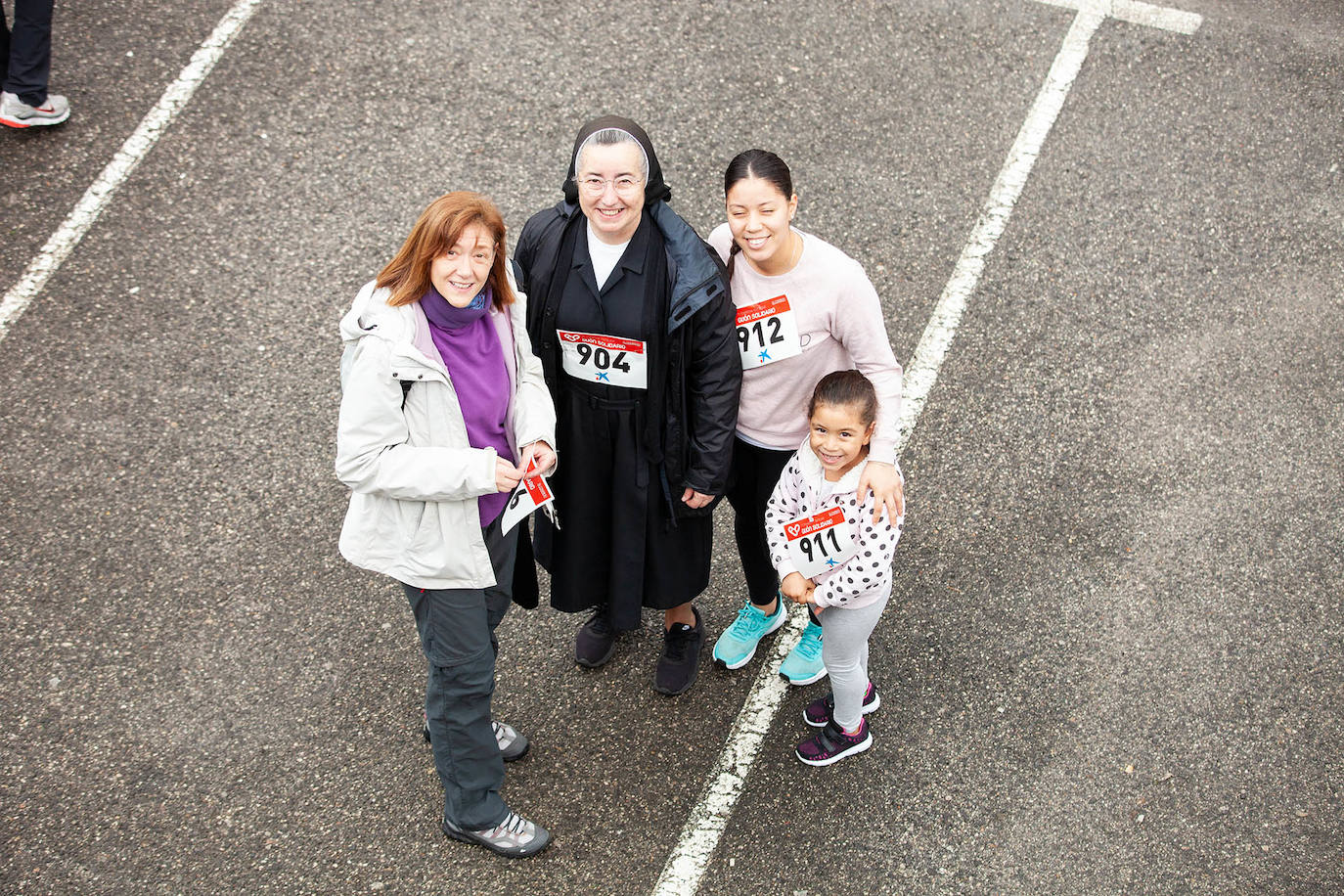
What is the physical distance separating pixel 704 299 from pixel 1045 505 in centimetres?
215

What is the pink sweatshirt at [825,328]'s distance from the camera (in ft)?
11.2

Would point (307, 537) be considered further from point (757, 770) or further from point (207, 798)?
point (757, 770)

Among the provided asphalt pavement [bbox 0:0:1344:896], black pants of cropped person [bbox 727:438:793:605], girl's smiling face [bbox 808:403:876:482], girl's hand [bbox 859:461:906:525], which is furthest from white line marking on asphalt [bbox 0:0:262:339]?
girl's hand [bbox 859:461:906:525]

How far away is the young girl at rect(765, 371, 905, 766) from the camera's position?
10.9ft

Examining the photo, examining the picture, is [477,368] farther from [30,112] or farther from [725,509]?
[30,112]

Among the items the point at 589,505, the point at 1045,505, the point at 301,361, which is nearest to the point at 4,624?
the point at 301,361

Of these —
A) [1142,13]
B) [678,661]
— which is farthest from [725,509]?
[1142,13]

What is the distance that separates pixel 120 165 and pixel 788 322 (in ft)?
13.3

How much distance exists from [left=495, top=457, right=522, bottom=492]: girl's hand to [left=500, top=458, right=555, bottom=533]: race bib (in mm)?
101

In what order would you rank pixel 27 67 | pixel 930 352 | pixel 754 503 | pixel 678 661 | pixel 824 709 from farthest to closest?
pixel 27 67 → pixel 930 352 → pixel 678 661 → pixel 824 709 → pixel 754 503

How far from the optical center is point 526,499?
3535 mm

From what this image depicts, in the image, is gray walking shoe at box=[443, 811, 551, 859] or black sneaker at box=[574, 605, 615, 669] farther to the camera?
black sneaker at box=[574, 605, 615, 669]

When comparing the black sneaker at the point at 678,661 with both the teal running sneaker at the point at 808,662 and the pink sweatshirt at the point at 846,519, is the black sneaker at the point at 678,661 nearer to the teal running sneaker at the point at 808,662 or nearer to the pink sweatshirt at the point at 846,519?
the teal running sneaker at the point at 808,662

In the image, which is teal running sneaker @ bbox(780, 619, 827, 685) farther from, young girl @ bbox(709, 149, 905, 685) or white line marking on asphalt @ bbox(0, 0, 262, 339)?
white line marking on asphalt @ bbox(0, 0, 262, 339)
